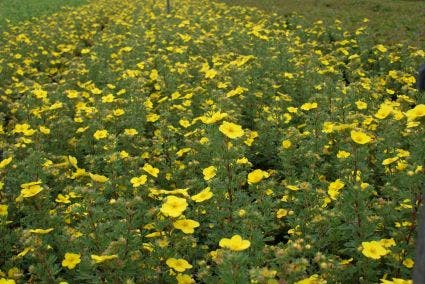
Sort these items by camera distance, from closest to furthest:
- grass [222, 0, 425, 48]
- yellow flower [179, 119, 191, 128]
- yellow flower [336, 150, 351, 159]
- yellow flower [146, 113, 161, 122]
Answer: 1. yellow flower [336, 150, 351, 159]
2. yellow flower [179, 119, 191, 128]
3. yellow flower [146, 113, 161, 122]
4. grass [222, 0, 425, 48]

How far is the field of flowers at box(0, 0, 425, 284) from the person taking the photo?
2.71 meters

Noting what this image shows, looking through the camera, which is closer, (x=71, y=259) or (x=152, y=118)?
(x=71, y=259)

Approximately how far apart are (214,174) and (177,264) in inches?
32.7

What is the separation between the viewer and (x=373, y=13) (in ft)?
42.3

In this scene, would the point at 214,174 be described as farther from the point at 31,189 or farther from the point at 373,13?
the point at 373,13

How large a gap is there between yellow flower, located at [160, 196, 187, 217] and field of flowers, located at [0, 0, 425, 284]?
2 cm

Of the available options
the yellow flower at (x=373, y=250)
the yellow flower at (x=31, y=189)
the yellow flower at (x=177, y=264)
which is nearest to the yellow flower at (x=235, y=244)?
the yellow flower at (x=177, y=264)

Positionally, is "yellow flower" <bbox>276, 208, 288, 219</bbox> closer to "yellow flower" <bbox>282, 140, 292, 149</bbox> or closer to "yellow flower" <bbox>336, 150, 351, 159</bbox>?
"yellow flower" <bbox>336, 150, 351, 159</bbox>

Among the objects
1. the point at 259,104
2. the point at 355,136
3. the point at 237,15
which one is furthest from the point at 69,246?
the point at 237,15

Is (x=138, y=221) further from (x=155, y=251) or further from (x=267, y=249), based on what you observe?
(x=267, y=249)

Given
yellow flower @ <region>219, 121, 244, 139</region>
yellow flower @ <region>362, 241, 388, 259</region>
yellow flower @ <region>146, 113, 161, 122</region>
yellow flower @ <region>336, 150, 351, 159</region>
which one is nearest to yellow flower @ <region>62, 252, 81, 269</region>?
yellow flower @ <region>219, 121, 244, 139</region>

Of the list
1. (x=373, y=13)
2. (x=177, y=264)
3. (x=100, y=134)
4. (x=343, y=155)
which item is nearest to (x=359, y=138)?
(x=343, y=155)

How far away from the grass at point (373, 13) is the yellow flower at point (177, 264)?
6938 mm

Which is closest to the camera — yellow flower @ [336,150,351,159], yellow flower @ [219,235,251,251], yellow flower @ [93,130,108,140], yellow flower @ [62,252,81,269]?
yellow flower @ [219,235,251,251]
